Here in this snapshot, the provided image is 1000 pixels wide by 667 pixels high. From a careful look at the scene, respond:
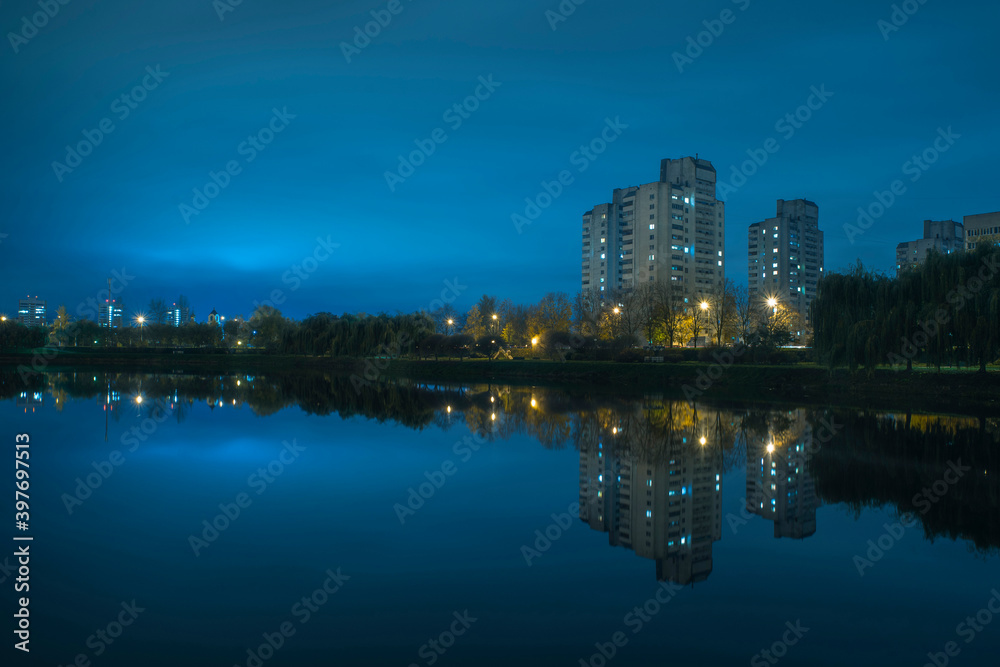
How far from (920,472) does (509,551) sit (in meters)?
9.66

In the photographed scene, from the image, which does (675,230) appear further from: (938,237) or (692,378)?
(938,237)

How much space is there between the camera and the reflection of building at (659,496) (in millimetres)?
7652

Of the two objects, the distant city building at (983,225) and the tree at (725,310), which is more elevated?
the distant city building at (983,225)

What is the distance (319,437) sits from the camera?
16.5m

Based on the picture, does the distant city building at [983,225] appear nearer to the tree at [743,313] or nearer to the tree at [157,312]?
the tree at [743,313]

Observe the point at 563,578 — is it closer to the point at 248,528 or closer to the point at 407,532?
the point at 407,532

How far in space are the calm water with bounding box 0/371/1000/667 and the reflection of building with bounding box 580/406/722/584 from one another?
0.18ft

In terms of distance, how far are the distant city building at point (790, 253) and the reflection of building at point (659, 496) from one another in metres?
122

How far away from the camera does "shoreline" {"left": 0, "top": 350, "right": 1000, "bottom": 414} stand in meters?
27.5

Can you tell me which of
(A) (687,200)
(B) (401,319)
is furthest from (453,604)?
(A) (687,200)

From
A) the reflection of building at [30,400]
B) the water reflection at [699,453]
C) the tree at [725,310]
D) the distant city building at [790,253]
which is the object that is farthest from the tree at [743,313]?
the distant city building at [790,253]

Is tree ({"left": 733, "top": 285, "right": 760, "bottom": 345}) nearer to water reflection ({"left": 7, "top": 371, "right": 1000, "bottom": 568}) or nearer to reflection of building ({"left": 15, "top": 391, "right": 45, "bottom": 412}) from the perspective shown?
water reflection ({"left": 7, "top": 371, "right": 1000, "bottom": 568})

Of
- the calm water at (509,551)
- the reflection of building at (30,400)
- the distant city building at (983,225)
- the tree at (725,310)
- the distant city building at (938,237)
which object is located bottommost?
the calm water at (509,551)

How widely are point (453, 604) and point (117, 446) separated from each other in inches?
482
